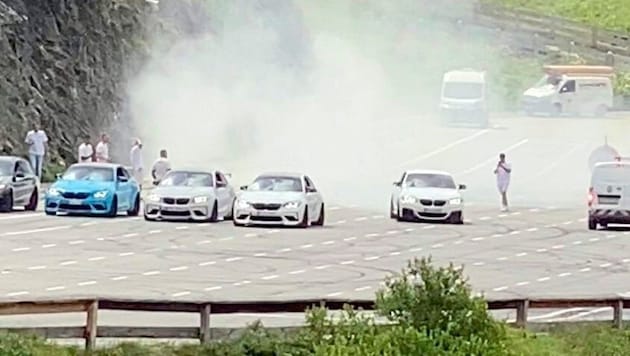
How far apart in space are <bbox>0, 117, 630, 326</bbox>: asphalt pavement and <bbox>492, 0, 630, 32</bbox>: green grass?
3951 cm

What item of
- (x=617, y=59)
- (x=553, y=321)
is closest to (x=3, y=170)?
(x=553, y=321)

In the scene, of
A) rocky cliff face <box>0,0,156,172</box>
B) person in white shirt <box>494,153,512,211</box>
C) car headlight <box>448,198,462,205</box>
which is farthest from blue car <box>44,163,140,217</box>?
person in white shirt <box>494,153,512,211</box>

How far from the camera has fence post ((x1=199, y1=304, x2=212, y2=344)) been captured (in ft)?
62.6

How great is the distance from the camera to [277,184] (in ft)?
138

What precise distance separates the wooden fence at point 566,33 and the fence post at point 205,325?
71.8m

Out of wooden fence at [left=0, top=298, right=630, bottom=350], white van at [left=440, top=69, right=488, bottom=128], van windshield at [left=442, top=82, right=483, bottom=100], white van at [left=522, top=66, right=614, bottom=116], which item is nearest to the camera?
wooden fence at [left=0, top=298, right=630, bottom=350]

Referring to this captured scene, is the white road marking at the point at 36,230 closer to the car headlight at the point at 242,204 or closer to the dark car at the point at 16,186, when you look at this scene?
the dark car at the point at 16,186

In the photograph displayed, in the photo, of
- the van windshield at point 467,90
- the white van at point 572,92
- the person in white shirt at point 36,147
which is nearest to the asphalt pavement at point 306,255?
the person in white shirt at point 36,147

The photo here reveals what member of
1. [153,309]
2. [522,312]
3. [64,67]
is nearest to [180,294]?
[153,309]

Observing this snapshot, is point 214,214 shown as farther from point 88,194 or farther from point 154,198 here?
point 88,194

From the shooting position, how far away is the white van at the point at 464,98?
7412 centimetres

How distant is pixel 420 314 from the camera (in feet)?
50.0

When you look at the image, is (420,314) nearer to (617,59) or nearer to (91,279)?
(91,279)

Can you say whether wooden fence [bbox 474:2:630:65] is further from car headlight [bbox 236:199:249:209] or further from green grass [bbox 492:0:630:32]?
car headlight [bbox 236:199:249:209]
